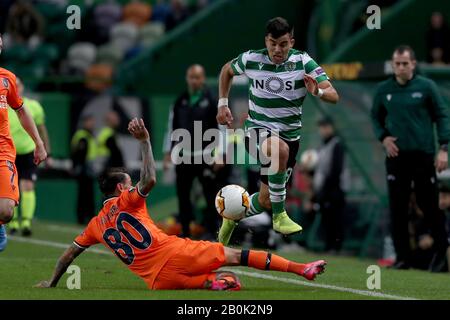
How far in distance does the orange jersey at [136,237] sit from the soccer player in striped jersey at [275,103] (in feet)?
6.15

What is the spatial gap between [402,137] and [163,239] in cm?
480

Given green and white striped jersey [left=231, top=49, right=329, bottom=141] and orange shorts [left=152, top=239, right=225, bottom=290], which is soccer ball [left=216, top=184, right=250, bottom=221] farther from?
orange shorts [left=152, top=239, right=225, bottom=290]

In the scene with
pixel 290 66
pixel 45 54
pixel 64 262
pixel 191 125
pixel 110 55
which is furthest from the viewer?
pixel 110 55

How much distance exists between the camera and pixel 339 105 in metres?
20.6

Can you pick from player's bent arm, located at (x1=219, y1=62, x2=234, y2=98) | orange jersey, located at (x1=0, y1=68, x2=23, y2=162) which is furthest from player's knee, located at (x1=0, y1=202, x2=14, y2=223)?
player's bent arm, located at (x1=219, y1=62, x2=234, y2=98)

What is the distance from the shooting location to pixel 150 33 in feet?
92.6

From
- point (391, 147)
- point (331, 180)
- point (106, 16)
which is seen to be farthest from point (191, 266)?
point (106, 16)

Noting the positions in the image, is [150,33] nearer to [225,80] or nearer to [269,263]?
[225,80]

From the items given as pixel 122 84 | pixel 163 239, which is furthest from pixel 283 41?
pixel 122 84

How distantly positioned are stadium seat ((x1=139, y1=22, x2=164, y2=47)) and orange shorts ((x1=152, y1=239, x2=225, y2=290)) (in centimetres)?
1705

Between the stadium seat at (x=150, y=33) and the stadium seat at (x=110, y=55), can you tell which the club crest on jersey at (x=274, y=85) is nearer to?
the stadium seat at (x=110, y=55)

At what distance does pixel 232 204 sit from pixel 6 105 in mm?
2511

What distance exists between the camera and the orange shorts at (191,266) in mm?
11297

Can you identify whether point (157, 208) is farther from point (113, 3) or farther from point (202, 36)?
point (113, 3)
